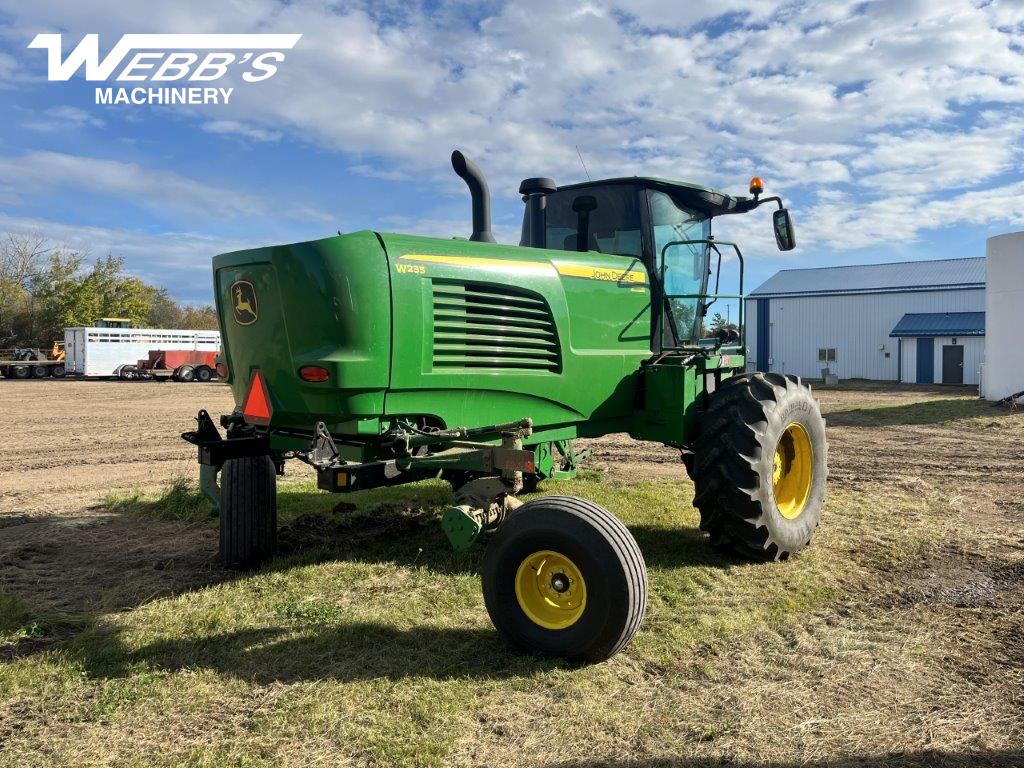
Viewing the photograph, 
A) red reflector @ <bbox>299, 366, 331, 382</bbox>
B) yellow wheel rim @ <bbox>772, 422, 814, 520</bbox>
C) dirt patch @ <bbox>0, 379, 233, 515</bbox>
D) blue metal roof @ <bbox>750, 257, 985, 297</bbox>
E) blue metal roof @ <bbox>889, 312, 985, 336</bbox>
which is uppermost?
blue metal roof @ <bbox>750, 257, 985, 297</bbox>

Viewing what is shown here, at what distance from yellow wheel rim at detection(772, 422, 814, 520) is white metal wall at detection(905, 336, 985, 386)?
29.7 metres

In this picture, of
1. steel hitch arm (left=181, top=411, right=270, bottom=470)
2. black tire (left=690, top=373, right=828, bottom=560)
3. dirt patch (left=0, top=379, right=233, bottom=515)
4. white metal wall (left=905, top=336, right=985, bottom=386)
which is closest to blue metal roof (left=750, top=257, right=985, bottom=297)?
white metal wall (left=905, top=336, right=985, bottom=386)

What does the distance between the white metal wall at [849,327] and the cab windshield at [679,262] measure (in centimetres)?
3137

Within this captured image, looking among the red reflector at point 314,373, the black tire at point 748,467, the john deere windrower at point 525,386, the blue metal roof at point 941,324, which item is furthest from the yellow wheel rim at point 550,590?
the blue metal roof at point 941,324

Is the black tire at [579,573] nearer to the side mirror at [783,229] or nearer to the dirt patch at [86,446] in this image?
the side mirror at [783,229]

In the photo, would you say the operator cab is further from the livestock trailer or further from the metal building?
the livestock trailer

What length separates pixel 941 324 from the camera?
110 ft

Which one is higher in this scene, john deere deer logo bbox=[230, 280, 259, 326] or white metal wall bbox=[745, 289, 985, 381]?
white metal wall bbox=[745, 289, 985, 381]

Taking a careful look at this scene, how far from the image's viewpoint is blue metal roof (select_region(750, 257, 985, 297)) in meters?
35.2

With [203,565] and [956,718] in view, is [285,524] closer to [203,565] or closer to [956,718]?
[203,565]

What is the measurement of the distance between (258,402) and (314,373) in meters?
0.67

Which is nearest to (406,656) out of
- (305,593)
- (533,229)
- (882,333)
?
(305,593)

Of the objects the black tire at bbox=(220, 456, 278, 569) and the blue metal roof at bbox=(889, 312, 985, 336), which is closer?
the black tire at bbox=(220, 456, 278, 569)

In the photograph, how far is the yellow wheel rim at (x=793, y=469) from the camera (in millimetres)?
6430
